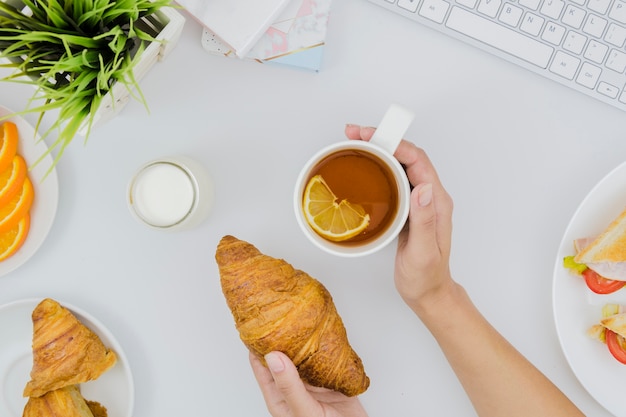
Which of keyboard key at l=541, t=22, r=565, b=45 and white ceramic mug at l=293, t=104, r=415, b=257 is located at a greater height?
keyboard key at l=541, t=22, r=565, b=45

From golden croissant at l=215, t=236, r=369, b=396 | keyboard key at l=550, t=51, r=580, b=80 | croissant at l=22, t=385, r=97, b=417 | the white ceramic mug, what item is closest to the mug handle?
the white ceramic mug

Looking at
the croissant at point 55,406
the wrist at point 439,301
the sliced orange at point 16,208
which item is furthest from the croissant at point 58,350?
the wrist at point 439,301

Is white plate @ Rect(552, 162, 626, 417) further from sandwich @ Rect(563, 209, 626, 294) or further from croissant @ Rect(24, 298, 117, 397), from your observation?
croissant @ Rect(24, 298, 117, 397)

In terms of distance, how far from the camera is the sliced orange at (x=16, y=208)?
0.84 metres

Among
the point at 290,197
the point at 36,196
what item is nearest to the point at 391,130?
the point at 290,197

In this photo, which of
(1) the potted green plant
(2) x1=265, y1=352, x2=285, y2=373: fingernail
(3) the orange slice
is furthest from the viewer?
(3) the orange slice

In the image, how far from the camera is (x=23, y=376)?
0.95 meters

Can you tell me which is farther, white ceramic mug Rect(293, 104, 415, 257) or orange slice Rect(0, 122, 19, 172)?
orange slice Rect(0, 122, 19, 172)

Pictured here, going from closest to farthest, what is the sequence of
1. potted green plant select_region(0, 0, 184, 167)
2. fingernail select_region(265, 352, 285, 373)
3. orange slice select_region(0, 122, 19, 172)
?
potted green plant select_region(0, 0, 184, 167) < fingernail select_region(265, 352, 285, 373) < orange slice select_region(0, 122, 19, 172)

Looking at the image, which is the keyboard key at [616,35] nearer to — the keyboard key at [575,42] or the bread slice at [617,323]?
the keyboard key at [575,42]

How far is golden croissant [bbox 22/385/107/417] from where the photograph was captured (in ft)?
2.90

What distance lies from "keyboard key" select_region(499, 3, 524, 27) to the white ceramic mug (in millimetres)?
295

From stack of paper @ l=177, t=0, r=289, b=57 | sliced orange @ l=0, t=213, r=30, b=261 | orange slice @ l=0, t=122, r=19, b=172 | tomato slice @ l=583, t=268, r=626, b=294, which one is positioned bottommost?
sliced orange @ l=0, t=213, r=30, b=261

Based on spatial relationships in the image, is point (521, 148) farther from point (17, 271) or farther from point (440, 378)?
point (17, 271)
